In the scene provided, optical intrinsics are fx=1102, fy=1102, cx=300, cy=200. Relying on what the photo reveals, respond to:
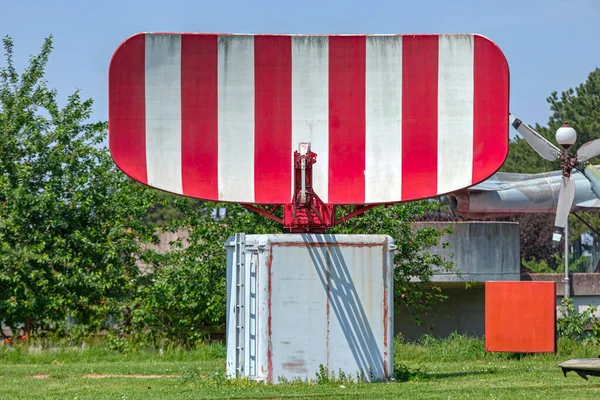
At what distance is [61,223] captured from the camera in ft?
97.0

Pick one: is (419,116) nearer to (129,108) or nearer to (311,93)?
(311,93)

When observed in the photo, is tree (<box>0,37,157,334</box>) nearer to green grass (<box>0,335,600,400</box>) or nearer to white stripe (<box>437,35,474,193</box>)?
green grass (<box>0,335,600,400</box>)

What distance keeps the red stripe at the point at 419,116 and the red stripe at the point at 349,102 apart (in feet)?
2.08

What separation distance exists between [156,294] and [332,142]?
12.6 meters

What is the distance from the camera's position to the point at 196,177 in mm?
16656

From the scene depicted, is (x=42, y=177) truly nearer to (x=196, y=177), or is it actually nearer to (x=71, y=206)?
(x=71, y=206)

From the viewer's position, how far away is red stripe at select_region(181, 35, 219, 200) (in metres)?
16.6

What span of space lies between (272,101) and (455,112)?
2752 millimetres

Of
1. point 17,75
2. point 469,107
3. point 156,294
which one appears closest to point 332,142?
point 469,107

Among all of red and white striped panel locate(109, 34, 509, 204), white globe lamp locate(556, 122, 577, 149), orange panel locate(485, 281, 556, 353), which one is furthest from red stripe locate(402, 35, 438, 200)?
orange panel locate(485, 281, 556, 353)

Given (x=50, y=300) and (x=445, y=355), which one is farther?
(x=50, y=300)

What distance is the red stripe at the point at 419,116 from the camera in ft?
54.0

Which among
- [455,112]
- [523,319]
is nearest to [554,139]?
[523,319]

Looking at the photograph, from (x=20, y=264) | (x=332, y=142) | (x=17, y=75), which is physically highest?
(x=17, y=75)
